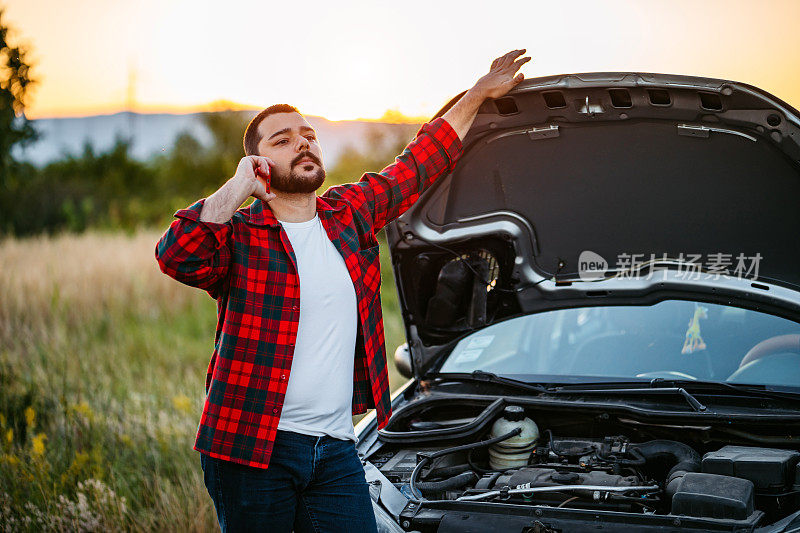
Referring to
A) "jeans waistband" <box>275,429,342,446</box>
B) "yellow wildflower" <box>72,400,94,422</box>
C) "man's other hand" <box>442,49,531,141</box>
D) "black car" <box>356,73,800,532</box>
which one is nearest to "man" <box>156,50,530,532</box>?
"jeans waistband" <box>275,429,342,446</box>

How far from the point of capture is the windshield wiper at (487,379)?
12.5 feet

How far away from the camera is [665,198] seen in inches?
145

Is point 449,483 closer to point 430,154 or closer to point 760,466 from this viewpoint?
point 760,466

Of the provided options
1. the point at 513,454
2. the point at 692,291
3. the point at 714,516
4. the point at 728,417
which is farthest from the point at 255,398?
the point at 692,291

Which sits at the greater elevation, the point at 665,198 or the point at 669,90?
the point at 669,90

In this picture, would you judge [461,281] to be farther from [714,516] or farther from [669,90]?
[714,516]

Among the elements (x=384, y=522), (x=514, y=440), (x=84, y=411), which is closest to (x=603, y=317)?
A: (x=514, y=440)

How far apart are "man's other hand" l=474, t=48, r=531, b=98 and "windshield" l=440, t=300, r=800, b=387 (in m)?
1.25

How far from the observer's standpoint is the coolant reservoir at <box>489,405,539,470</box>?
141 inches

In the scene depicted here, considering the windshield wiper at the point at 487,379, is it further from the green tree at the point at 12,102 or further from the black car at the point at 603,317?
the green tree at the point at 12,102

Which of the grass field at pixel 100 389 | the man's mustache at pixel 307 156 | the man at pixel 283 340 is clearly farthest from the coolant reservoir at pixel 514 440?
the grass field at pixel 100 389

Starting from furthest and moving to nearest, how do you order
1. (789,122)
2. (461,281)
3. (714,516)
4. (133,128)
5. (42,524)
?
(133,128), (42,524), (461,281), (789,122), (714,516)

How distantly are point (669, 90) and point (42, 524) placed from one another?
164 inches

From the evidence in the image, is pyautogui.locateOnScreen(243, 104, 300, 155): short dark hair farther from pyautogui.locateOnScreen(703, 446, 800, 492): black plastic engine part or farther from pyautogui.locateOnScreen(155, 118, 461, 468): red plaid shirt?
pyautogui.locateOnScreen(703, 446, 800, 492): black plastic engine part
